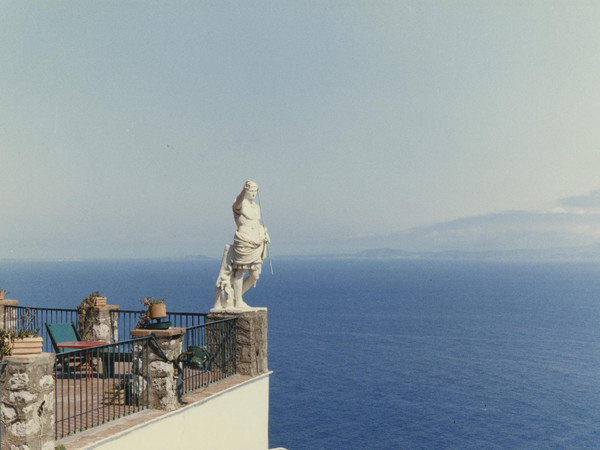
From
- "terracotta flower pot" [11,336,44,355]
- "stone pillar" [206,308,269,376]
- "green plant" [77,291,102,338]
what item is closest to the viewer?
"terracotta flower pot" [11,336,44,355]

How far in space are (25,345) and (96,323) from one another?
7.59 meters

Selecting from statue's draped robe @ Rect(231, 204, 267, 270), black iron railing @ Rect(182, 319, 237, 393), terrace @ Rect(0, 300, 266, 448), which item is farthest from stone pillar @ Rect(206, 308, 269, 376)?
statue's draped robe @ Rect(231, 204, 267, 270)

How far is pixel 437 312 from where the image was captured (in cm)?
11369

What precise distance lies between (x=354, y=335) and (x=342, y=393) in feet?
102

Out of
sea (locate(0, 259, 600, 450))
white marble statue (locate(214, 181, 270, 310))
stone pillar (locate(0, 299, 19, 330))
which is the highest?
white marble statue (locate(214, 181, 270, 310))

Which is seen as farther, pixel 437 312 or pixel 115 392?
pixel 437 312

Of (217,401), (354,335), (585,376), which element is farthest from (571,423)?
(217,401)

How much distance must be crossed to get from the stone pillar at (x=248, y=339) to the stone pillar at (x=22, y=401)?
554 centimetres

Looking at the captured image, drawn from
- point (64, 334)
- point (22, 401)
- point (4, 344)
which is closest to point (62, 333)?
point (64, 334)

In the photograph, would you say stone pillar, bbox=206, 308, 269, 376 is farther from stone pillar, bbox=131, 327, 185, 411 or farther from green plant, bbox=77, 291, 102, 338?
green plant, bbox=77, 291, 102, 338

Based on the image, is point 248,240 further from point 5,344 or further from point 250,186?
point 5,344

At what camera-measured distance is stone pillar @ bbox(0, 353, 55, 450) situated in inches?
248

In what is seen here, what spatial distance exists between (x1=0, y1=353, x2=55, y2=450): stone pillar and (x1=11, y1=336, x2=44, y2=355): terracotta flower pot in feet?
0.38

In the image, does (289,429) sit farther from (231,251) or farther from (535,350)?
(535,350)
